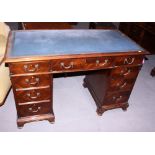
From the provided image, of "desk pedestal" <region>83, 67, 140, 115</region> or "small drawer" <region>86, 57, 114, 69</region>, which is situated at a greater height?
"small drawer" <region>86, 57, 114, 69</region>

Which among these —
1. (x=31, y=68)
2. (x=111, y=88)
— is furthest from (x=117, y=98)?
(x=31, y=68)

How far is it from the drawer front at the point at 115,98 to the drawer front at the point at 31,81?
88 centimetres

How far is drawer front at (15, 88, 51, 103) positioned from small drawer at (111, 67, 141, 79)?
0.84 meters

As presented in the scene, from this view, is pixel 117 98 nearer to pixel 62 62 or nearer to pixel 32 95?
pixel 62 62

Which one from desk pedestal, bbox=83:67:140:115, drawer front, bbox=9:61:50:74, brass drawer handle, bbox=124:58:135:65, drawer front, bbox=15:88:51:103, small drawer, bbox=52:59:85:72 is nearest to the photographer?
drawer front, bbox=9:61:50:74

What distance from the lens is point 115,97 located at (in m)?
2.51

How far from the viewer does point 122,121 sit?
259 centimetres

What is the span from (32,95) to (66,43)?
0.72 meters

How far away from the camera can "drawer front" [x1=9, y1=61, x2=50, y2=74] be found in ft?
5.82

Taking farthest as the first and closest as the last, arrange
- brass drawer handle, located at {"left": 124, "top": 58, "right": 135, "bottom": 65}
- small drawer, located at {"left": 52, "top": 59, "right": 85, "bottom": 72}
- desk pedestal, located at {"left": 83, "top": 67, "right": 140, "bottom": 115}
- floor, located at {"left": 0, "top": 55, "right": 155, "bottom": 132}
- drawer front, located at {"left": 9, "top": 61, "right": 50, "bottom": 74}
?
floor, located at {"left": 0, "top": 55, "right": 155, "bottom": 132}, desk pedestal, located at {"left": 83, "top": 67, "right": 140, "bottom": 115}, brass drawer handle, located at {"left": 124, "top": 58, "right": 135, "bottom": 65}, small drawer, located at {"left": 52, "top": 59, "right": 85, "bottom": 72}, drawer front, located at {"left": 9, "top": 61, "right": 50, "bottom": 74}

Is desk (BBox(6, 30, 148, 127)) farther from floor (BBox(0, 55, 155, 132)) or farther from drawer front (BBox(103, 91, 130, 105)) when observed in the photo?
floor (BBox(0, 55, 155, 132))

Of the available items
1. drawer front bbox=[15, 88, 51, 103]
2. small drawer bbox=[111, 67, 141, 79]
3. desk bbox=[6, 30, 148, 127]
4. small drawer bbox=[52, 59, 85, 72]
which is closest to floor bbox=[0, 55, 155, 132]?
desk bbox=[6, 30, 148, 127]

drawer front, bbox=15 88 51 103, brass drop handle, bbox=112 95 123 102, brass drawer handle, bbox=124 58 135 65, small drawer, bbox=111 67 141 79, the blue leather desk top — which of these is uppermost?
the blue leather desk top

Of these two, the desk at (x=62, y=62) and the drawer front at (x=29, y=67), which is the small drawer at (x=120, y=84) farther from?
the drawer front at (x=29, y=67)
